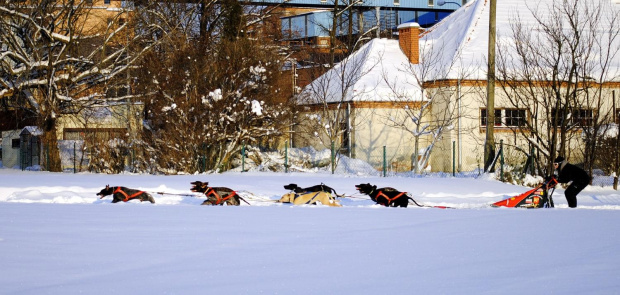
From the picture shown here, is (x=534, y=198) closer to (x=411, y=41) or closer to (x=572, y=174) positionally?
(x=572, y=174)

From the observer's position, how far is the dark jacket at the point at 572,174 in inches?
642

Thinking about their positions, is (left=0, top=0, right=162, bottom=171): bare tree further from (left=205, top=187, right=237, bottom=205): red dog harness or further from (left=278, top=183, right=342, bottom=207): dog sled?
(left=278, top=183, right=342, bottom=207): dog sled

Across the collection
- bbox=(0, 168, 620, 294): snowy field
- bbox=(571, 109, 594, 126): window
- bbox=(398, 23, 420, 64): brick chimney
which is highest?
bbox=(398, 23, 420, 64): brick chimney

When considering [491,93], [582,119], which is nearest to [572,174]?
[491,93]

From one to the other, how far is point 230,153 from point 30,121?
19.3m

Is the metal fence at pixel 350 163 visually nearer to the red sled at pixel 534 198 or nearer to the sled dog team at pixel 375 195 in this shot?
the sled dog team at pixel 375 195

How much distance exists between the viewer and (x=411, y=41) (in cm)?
3572

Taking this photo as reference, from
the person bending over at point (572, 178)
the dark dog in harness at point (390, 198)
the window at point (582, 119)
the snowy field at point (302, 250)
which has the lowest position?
the snowy field at point (302, 250)

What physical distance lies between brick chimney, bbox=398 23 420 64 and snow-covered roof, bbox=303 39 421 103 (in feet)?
1.26

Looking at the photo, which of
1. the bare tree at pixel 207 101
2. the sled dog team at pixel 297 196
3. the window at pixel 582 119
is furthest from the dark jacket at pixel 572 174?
the bare tree at pixel 207 101

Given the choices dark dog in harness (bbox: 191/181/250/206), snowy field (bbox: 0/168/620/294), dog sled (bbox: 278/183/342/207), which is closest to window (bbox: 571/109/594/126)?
snowy field (bbox: 0/168/620/294)

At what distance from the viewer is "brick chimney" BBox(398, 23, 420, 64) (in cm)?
3553

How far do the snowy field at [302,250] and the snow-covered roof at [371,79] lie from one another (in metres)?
18.9

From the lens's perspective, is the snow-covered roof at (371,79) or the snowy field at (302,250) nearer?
the snowy field at (302,250)
